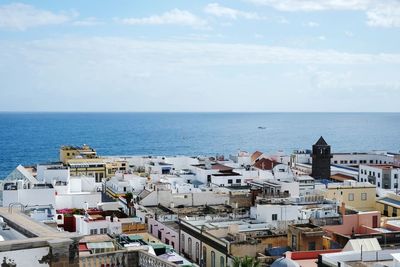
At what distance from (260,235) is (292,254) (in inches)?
230

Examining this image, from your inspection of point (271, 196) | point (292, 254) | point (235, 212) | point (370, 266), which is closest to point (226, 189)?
point (271, 196)

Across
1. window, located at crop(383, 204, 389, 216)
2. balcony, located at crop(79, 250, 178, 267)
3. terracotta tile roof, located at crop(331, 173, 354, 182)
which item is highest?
balcony, located at crop(79, 250, 178, 267)

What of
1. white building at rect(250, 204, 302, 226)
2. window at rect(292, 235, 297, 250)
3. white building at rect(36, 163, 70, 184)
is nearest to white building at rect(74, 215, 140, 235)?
white building at rect(250, 204, 302, 226)

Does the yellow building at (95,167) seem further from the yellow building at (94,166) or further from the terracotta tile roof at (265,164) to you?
the terracotta tile roof at (265,164)

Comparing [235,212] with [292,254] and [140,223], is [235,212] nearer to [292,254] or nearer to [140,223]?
[140,223]

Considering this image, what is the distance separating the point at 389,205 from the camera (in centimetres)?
5244

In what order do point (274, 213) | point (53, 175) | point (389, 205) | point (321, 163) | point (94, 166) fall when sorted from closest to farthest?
point (274, 213)
point (389, 205)
point (53, 175)
point (321, 163)
point (94, 166)

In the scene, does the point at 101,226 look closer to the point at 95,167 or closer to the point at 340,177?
the point at 95,167

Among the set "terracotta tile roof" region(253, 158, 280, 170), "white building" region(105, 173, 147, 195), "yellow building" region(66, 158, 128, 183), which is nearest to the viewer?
"white building" region(105, 173, 147, 195)

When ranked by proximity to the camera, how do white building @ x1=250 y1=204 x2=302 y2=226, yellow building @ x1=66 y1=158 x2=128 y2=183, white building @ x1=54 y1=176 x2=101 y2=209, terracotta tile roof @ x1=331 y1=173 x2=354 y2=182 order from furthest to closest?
terracotta tile roof @ x1=331 y1=173 x2=354 y2=182 < yellow building @ x1=66 y1=158 x2=128 y2=183 < white building @ x1=54 y1=176 x2=101 y2=209 < white building @ x1=250 y1=204 x2=302 y2=226

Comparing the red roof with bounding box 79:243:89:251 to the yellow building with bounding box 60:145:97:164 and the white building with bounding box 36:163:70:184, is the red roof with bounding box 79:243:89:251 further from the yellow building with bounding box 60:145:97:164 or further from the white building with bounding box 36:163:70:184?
the yellow building with bounding box 60:145:97:164

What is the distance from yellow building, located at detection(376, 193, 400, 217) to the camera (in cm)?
5151

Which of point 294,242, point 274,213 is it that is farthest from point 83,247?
point 274,213

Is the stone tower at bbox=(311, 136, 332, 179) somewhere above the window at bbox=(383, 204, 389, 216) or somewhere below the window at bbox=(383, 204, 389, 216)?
above
